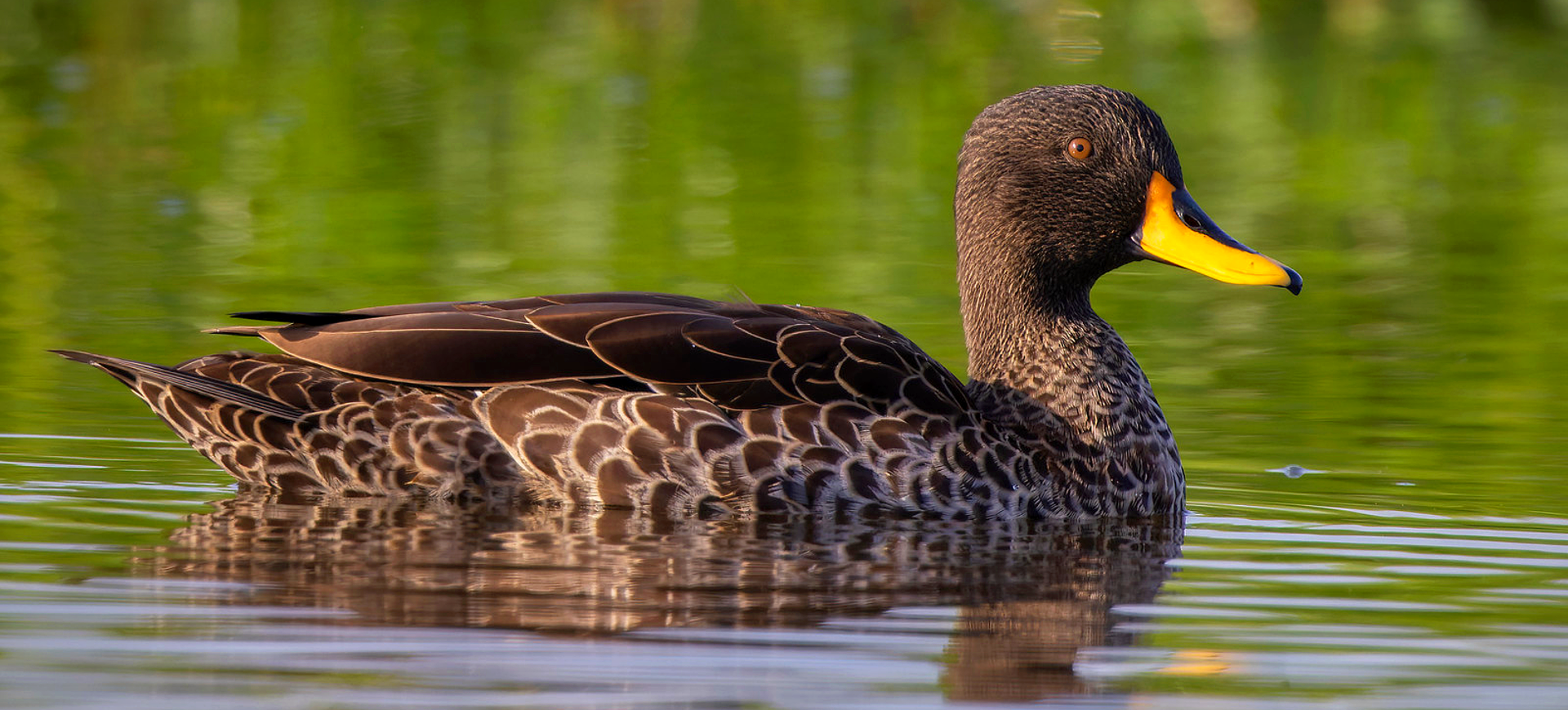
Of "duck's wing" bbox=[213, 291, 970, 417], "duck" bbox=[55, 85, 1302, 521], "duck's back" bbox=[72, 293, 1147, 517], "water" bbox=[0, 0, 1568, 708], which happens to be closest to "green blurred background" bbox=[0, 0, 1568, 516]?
"water" bbox=[0, 0, 1568, 708]

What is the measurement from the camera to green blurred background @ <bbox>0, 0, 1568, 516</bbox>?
10.1 meters

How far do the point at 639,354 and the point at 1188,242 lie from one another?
218cm

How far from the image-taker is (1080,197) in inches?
333

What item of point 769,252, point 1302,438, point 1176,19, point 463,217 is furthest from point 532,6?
point 1302,438

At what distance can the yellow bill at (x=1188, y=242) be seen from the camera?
827 cm

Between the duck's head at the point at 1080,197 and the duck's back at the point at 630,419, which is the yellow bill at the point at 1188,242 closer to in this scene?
the duck's head at the point at 1080,197

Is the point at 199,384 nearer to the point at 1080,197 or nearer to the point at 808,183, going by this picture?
the point at 1080,197

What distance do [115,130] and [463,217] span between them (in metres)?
5.41

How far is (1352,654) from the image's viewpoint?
574 centimetres

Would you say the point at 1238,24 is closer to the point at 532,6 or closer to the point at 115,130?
the point at 532,6

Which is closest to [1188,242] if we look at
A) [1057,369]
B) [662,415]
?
[1057,369]

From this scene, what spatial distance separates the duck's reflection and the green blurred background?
1125 millimetres

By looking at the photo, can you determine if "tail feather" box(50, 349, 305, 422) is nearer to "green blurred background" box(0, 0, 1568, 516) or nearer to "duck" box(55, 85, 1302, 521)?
"duck" box(55, 85, 1302, 521)

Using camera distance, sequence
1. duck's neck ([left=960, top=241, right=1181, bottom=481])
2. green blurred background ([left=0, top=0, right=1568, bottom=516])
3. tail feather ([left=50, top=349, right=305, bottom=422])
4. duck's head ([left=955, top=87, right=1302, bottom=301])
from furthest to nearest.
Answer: green blurred background ([left=0, top=0, right=1568, bottom=516]), duck's head ([left=955, top=87, right=1302, bottom=301]), duck's neck ([left=960, top=241, right=1181, bottom=481]), tail feather ([left=50, top=349, right=305, bottom=422])
